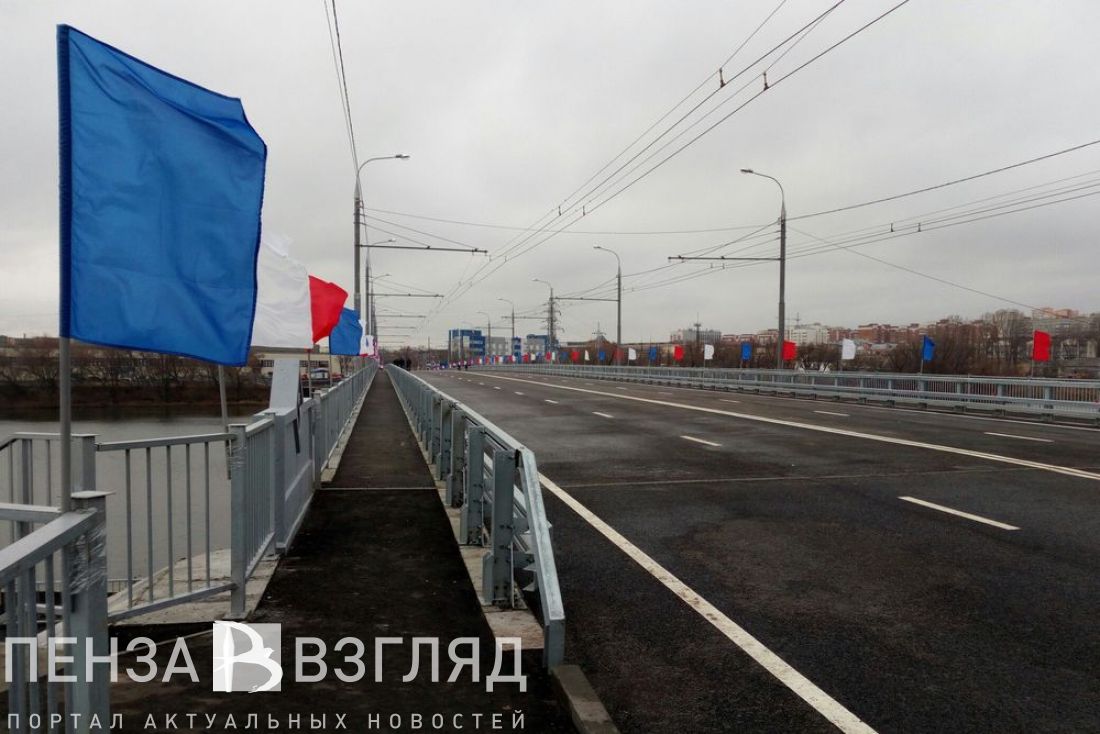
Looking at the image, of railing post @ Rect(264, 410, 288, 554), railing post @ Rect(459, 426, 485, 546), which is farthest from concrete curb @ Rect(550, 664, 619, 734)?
railing post @ Rect(264, 410, 288, 554)

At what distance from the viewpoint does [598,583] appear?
572cm

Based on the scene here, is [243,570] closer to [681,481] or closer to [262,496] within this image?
[262,496]

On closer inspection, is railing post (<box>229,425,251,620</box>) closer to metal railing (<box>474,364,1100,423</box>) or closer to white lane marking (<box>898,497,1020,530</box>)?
white lane marking (<box>898,497,1020,530</box>)

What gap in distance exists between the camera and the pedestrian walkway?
3.53 m

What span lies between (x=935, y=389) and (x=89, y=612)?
27.9 meters

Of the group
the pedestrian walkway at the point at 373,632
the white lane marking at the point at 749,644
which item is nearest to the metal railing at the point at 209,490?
the pedestrian walkway at the point at 373,632

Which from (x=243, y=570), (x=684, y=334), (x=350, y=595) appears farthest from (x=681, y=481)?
(x=684, y=334)

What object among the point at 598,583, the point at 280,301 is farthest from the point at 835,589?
the point at 280,301

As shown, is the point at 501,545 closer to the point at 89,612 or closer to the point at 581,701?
the point at 581,701

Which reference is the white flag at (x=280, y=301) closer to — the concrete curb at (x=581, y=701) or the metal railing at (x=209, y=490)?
the metal railing at (x=209, y=490)

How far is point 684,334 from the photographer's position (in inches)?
5960

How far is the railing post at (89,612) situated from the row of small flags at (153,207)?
0.86 m
